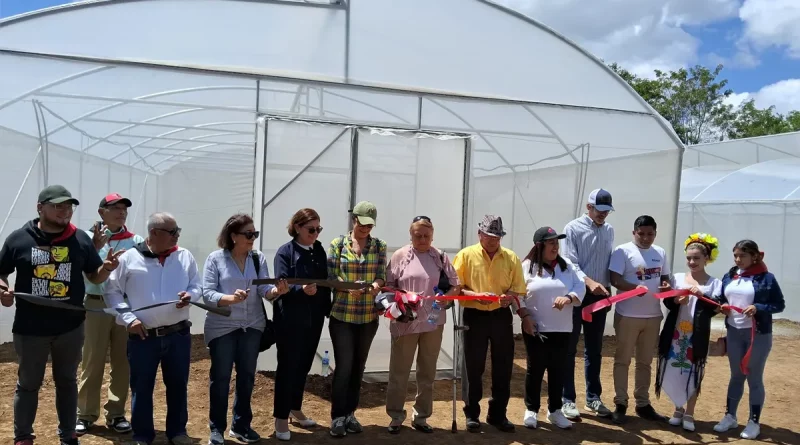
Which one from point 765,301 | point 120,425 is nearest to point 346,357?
point 120,425

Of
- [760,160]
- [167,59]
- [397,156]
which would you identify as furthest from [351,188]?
[760,160]

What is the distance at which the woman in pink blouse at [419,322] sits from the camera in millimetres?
4480

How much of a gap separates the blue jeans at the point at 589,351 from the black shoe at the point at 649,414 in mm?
342

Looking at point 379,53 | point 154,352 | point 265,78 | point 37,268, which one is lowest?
point 154,352

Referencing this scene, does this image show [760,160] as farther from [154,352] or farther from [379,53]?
[154,352]

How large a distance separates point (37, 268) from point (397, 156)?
3157mm

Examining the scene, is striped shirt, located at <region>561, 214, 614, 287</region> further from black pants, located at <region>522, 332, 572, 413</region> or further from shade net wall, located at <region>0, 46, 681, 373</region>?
shade net wall, located at <region>0, 46, 681, 373</region>

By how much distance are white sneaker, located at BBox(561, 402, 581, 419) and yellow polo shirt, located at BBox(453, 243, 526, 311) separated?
1.15 metres

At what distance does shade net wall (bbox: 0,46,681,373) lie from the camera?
578 cm

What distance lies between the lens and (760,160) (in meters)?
17.6

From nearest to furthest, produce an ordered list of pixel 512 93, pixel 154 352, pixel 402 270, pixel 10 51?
pixel 154 352 < pixel 402 270 < pixel 10 51 < pixel 512 93

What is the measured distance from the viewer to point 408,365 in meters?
4.57

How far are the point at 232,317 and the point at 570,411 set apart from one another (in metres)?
2.72

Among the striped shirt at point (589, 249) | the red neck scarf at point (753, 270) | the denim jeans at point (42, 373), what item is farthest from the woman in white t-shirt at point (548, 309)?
the denim jeans at point (42, 373)
